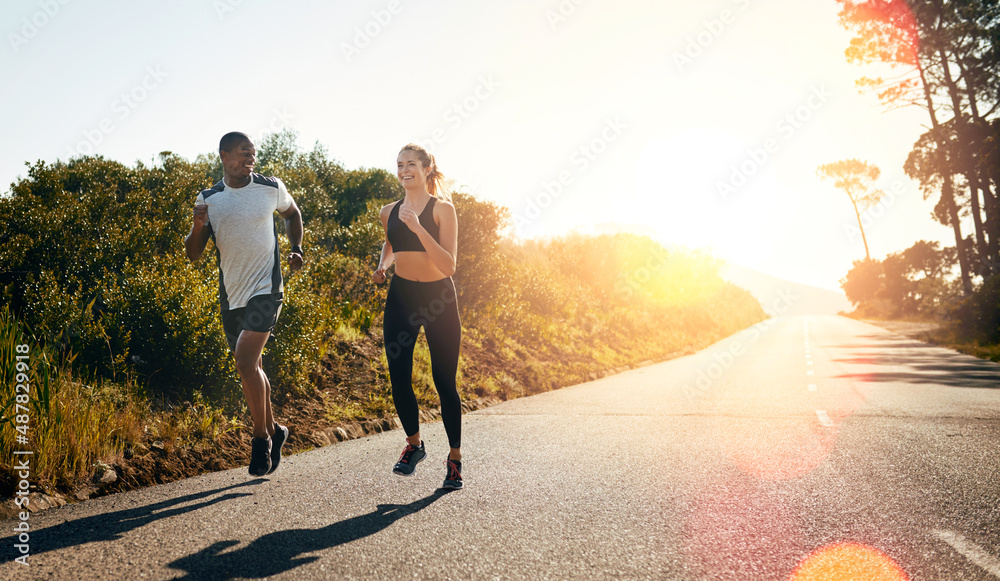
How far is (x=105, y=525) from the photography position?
310 cm

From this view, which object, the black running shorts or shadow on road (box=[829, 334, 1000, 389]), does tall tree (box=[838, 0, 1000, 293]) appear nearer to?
shadow on road (box=[829, 334, 1000, 389])

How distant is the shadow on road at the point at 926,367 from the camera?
10133 millimetres

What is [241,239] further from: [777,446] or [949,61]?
[949,61]

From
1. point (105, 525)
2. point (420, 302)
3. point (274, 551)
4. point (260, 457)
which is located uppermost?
point (420, 302)

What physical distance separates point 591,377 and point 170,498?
400 inches

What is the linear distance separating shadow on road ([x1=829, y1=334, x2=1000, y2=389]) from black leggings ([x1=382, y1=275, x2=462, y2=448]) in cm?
950

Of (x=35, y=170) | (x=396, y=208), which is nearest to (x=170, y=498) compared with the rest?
(x=396, y=208)

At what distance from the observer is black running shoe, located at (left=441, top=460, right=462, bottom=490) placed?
12.6 feet

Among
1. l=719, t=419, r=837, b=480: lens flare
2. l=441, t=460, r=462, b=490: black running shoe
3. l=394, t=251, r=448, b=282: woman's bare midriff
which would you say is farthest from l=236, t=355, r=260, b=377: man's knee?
l=719, t=419, r=837, b=480: lens flare

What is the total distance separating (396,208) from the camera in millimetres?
3984

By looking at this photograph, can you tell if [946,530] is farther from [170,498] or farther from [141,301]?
[141,301]

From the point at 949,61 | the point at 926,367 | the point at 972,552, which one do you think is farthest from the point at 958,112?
the point at 972,552

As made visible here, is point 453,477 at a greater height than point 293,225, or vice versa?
point 293,225

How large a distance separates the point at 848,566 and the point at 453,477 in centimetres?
224
